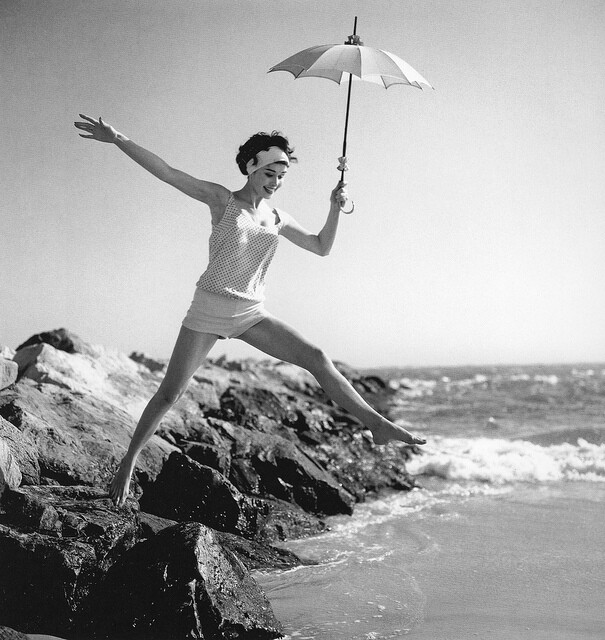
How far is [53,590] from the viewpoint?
3742 millimetres

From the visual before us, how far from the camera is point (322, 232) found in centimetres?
475

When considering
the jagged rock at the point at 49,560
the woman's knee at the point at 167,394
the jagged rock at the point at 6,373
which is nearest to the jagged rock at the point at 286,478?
the jagged rock at the point at 6,373

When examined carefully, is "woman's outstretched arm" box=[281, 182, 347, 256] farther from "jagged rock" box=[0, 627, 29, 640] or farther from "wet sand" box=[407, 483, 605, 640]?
"jagged rock" box=[0, 627, 29, 640]

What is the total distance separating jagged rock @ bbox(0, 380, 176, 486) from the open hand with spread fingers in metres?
2.55

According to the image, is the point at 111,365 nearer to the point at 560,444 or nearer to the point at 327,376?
the point at 327,376

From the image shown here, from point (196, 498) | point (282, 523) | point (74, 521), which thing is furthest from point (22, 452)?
point (282, 523)

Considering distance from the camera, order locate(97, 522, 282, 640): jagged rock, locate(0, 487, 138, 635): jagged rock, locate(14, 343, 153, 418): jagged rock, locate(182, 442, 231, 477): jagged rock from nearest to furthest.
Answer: locate(97, 522, 282, 640): jagged rock → locate(0, 487, 138, 635): jagged rock → locate(182, 442, 231, 477): jagged rock → locate(14, 343, 153, 418): jagged rock

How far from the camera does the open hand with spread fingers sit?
4035 mm

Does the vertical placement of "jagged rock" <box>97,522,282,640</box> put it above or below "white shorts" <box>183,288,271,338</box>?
below

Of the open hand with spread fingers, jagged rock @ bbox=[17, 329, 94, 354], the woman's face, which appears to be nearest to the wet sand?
the woman's face

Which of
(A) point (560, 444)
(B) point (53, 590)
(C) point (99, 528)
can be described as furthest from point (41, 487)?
(A) point (560, 444)

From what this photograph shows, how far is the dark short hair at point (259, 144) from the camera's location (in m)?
4.47

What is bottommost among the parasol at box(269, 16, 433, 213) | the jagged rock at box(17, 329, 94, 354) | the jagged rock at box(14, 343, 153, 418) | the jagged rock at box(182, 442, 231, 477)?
the jagged rock at box(182, 442, 231, 477)

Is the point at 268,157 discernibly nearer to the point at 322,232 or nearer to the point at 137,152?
the point at 322,232
